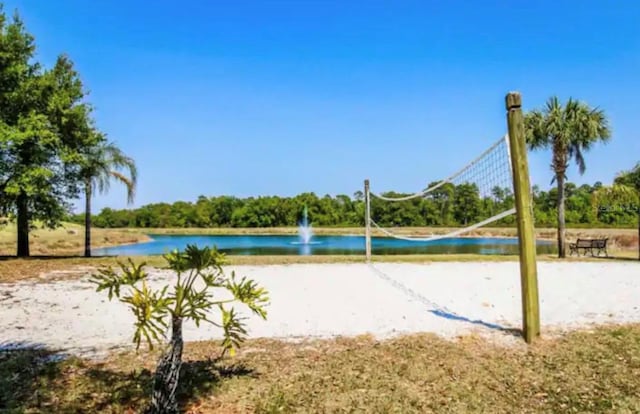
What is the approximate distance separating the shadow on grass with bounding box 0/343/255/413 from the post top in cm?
357

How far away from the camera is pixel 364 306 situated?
5836 millimetres

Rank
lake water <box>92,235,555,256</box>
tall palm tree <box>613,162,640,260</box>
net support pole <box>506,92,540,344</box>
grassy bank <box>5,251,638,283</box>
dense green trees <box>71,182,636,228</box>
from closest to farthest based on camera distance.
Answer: net support pole <box>506,92,540,344</box>
grassy bank <box>5,251,638,283</box>
tall palm tree <box>613,162,640,260</box>
lake water <box>92,235,555,256</box>
dense green trees <box>71,182,636,228</box>

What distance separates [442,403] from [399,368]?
0.57 m

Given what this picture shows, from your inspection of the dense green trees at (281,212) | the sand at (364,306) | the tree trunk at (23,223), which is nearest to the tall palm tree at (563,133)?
the sand at (364,306)

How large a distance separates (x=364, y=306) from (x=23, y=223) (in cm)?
1218

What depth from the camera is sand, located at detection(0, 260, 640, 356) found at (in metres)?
4.48

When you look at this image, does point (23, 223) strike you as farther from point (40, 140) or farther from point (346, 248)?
point (346, 248)

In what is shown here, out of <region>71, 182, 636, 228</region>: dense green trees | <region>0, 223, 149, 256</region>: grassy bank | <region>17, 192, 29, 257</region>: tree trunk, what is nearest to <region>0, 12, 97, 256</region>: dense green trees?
<region>17, 192, 29, 257</region>: tree trunk

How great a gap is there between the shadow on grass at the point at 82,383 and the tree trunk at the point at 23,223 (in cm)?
1086

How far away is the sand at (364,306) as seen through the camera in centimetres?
448

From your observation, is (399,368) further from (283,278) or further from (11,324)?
(283,278)

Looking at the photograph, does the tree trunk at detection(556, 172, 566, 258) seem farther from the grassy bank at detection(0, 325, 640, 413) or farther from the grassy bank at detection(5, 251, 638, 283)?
the grassy bank at detection(0, 325, 640, 413)

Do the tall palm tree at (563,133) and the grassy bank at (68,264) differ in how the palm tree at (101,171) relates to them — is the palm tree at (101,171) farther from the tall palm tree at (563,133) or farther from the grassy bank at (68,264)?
the tall palm tree at (563,133)

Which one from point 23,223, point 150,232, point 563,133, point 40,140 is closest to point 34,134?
point 40,140
